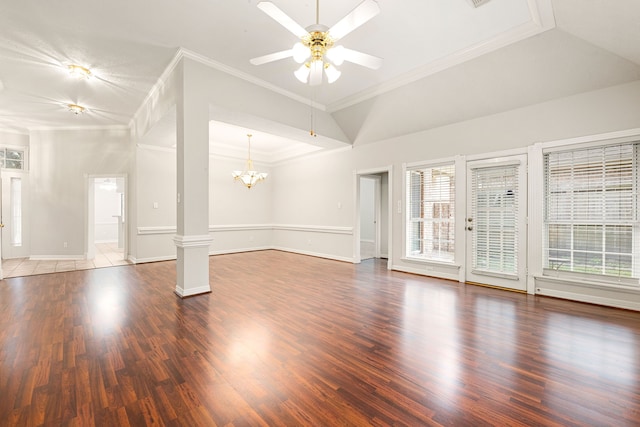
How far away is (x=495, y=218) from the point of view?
431cm

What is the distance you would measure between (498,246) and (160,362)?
4.65 meters

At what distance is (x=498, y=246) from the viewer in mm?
4285

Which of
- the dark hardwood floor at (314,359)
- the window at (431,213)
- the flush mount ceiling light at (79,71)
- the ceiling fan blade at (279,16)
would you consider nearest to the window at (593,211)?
the dark hardwood floor at (314,359)

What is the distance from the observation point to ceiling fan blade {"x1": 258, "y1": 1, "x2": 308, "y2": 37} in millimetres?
1966

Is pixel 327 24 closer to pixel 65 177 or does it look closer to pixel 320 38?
pixel 320 38

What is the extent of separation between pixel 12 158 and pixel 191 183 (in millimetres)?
6688

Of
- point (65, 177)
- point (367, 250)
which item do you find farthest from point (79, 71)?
point (367, 250)

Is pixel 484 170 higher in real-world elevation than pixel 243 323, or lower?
higher

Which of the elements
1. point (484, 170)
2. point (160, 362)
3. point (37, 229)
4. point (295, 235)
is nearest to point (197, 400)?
point (160, 362)

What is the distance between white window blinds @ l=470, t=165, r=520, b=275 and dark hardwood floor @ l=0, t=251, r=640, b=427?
23.5 inches

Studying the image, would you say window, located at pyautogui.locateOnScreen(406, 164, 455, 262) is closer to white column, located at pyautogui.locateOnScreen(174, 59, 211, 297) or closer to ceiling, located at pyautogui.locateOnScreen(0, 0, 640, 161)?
ceiling, located at pyautogui.locateOnScreen(0, 0, 640, 161)

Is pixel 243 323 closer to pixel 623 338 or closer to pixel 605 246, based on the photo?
pixel 623 338

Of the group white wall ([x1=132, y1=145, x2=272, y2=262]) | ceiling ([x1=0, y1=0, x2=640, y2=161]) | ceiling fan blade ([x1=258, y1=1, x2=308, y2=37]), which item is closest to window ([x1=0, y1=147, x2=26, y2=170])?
ceiling ([x1=0, y1=0, x2=640, y2=161])

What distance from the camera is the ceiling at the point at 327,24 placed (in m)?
2.78
